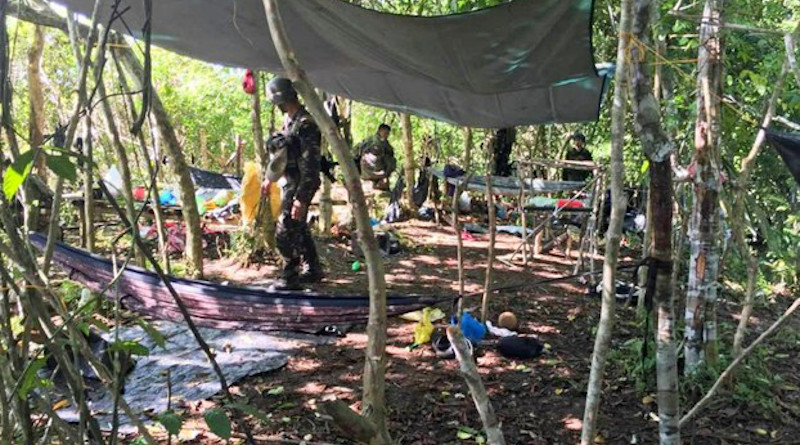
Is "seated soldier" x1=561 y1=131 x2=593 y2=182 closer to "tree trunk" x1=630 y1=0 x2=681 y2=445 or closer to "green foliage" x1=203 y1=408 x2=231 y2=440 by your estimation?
"tree trunk" x1=630 y1=0 x2=681 y2=445

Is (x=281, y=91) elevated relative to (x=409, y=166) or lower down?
elevated

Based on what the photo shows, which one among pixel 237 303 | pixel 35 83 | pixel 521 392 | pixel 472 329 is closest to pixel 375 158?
pixel 35 83

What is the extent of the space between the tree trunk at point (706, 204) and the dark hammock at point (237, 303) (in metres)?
1.16

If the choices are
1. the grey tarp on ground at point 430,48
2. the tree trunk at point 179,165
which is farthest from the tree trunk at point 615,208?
the tree trunk at point 179,165

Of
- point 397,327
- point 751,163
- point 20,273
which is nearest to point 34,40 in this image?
point 397,327

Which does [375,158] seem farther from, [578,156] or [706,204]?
[706,204]

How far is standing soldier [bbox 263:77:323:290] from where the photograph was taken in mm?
3889

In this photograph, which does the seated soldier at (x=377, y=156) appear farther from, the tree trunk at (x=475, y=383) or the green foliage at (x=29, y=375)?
the green foliage at (x=29, y=375)

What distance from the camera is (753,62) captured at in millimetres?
4406

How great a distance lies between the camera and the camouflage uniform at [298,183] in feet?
12.9

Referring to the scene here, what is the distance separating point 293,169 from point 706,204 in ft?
8.19

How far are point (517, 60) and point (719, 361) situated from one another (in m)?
1.64

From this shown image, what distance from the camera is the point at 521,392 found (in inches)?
108

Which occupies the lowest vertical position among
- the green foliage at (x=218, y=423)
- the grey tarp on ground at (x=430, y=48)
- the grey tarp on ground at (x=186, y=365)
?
the grey tarp on ground at (x=186, y=365)
